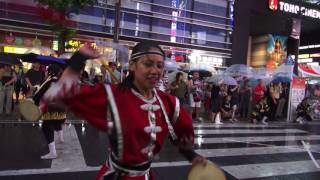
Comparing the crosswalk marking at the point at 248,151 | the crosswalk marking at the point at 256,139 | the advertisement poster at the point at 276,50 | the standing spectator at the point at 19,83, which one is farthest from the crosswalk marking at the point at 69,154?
the advertisement poster at the point at 276,50

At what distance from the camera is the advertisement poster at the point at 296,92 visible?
55.4 feet

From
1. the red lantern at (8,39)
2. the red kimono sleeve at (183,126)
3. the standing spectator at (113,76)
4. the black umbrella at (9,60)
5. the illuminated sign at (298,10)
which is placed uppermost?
the illuminated sign at (298,10)

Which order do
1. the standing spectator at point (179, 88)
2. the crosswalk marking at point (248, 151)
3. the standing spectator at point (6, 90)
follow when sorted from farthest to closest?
the standing spectator at point (179, 88)
the standing spectator at point (6, 90)
the crosswalk marking at point (248, 151)

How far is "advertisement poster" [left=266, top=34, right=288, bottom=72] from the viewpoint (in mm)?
34656

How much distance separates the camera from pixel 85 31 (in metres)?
22.4

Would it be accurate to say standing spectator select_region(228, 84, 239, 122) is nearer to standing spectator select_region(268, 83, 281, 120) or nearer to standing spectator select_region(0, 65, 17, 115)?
standing spectator select_region(268, 83, 281, 120)

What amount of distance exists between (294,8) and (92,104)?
96.1 ft

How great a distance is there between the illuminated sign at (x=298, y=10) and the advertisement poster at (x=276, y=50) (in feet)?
15.8

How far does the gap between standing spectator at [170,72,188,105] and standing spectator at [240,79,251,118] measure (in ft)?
12.7

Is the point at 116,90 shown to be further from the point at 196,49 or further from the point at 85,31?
the point at 196,49

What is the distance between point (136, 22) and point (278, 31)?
1584cm

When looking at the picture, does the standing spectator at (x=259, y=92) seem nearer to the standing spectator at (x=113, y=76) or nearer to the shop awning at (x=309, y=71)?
the shop awning at (x=309, y=71)

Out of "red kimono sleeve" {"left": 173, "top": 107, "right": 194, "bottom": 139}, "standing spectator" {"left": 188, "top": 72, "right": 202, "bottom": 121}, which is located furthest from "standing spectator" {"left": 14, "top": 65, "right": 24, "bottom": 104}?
"red kimono sleeve" {"left": 173, "top": 107, "right": 194, "bottom": 139}

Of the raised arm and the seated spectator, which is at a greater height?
the raised arm
